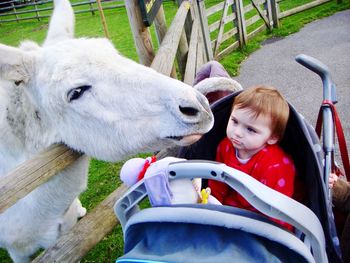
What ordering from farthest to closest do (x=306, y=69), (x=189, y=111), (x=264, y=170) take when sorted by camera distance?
1. (x=306, y=69)
2. (x=264, y=170)
3. (x=189, y=111)

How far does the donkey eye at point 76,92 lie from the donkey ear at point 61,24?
781mm

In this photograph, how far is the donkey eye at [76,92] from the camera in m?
1.74

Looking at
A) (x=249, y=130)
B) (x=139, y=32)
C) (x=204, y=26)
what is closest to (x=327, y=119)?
(x=249, y=130)

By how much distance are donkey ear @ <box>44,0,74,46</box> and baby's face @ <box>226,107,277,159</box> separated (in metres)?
1.38

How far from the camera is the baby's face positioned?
1948mm

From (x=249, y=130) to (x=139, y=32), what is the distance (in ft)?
6.49

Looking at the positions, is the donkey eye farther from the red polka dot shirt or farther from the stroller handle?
the stroller handle

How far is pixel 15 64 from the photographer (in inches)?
72.4

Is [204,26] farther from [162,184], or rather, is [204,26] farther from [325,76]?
[162,184]

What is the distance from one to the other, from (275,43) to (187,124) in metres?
8.00

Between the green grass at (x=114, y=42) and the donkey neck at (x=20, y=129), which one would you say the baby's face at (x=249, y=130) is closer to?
the donkey neck at (x=20, y=129)

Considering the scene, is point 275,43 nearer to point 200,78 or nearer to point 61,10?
point 200,78

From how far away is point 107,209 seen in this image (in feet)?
7.27

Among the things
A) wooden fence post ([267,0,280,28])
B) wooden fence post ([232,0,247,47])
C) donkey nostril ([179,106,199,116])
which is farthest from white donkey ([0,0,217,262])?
wooden fence post ([267,0,280,28])
